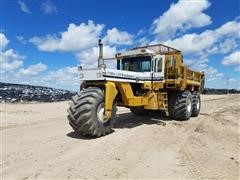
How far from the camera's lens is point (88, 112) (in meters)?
8.63

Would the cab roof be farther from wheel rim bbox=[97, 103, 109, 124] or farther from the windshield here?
wheel rim bbox=[97, 103, 109, 124]

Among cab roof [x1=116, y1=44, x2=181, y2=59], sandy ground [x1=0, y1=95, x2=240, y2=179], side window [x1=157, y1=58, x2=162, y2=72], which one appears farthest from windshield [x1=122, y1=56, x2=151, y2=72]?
sandy ground [x1=0, y1=95, x2=240, y2=179]

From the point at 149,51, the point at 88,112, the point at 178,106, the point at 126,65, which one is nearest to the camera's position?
the point at 88,112

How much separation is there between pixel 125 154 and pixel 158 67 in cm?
594

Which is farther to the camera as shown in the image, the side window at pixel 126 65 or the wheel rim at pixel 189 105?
the wheel rim at pixel 189 105

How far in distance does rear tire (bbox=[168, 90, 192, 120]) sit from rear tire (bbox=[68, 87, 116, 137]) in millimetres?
5159

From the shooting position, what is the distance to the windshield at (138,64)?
41.5ft

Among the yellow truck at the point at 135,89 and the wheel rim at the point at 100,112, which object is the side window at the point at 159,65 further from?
the wheel rim at the point at 100,112

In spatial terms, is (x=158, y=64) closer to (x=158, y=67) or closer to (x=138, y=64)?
(x=158, y=67)

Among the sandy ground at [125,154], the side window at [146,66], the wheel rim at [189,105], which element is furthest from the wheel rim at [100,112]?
the wheel rim at [189,105]

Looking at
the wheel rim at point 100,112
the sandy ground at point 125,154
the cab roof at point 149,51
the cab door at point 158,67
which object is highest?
the cab roof at point 149,51

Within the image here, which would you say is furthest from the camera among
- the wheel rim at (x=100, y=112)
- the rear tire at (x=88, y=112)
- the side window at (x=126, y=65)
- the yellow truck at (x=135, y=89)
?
the side window at (x=126, y=65)

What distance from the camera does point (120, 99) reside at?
10828 millimetres

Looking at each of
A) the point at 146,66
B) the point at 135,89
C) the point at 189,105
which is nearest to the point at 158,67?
the point at 146,66
